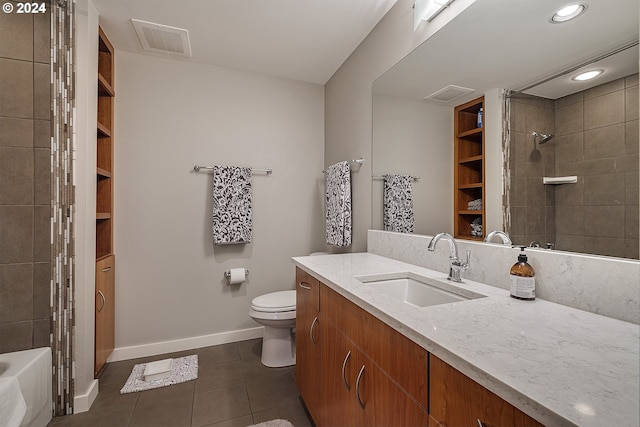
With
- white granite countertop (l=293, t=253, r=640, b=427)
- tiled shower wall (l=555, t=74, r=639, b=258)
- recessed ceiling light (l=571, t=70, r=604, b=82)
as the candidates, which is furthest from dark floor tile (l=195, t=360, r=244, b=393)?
recessed ceiling light (l=571, t=70, r=604, b=82)

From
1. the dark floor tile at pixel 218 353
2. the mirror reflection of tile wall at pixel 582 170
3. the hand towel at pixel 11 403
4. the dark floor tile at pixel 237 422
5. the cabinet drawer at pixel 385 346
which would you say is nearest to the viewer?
the cabinet drawer at pixel 385 346

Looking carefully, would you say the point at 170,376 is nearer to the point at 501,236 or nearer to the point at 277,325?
the point at 277,325

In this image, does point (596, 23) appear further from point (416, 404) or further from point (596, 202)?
point (416, 404)

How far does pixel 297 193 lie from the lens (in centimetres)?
280

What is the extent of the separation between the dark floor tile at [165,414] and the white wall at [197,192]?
2.32ft

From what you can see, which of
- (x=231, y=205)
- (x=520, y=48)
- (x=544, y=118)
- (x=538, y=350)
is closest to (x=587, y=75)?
(x=544, y=118)

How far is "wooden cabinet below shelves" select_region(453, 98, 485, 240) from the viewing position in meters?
1.31

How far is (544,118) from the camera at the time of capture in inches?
40.8

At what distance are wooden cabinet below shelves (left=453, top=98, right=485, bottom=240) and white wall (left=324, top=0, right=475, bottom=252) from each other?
0.50 meters

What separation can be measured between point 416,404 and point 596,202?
0.83 m

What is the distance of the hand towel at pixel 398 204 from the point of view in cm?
174

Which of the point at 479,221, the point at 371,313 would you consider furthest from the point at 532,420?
the point at 479,221

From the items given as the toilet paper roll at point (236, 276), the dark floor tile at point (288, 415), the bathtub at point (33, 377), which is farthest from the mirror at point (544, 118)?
the bathtub at point (33, 377)

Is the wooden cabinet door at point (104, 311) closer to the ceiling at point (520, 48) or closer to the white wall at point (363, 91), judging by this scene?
the white wall at point (363, 91)
